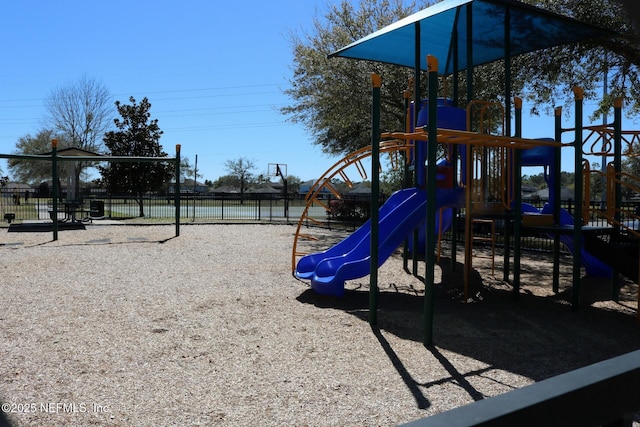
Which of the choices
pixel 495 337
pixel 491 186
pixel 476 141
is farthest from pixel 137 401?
pixel 491 186

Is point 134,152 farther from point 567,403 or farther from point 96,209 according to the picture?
point 567,403

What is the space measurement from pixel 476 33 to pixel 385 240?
186 inches

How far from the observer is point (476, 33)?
29.3 feet

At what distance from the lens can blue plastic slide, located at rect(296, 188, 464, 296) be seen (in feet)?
21.4

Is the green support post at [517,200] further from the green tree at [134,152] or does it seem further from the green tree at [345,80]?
the green tree at [134,152]

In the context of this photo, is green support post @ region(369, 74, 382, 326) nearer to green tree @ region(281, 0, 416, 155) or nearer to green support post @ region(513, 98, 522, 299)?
green support post @ region(513, 98, 522, 299)

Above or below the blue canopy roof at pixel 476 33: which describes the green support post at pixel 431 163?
below

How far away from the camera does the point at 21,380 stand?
12.3 feet

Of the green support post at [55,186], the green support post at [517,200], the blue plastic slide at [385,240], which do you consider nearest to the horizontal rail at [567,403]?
the blue plastic slide at [385,240]

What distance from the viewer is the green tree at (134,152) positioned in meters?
27.1

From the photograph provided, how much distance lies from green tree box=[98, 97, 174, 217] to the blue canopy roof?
66.0ft

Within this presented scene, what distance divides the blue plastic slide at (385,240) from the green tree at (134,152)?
21.5 meters

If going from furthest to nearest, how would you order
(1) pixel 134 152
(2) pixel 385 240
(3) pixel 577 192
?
1. (1) pixel 134 152
2. (2) pixel 385 240
3. (3) pixel 577 192

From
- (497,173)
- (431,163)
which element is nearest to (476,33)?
(497,173)
